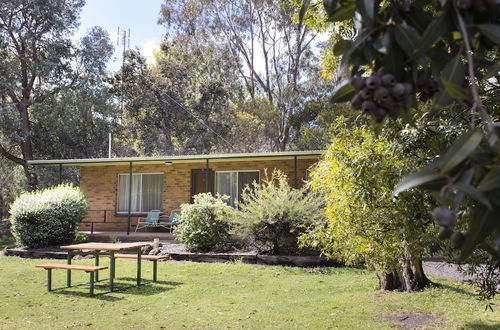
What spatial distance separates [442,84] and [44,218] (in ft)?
47.1

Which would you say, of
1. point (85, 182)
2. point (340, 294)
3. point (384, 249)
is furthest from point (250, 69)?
point (384, 249)

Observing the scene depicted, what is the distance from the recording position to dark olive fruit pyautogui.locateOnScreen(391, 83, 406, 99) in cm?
108

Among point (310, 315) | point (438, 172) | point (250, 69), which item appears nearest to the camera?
point (438, 172)

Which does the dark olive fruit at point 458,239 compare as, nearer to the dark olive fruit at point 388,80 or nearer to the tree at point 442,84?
the tree at point 442,84

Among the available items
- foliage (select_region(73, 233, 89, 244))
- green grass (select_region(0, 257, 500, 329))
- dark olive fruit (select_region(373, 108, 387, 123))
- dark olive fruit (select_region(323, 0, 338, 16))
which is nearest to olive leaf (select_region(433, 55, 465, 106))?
dark olive fruit (select_region(373, 108, 387, 123))

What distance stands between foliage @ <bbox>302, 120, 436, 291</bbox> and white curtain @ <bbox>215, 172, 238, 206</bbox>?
39.6 feet

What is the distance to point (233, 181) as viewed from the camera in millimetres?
18422

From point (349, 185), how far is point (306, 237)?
210cm

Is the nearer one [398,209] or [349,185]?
[398,209]

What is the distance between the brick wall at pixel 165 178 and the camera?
17875 mm

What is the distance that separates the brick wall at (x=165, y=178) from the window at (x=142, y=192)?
0.66 ft

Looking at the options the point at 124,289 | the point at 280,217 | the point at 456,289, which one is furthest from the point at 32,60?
the point at 456,289

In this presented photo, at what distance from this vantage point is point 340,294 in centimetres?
781

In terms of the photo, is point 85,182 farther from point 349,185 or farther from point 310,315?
point 349,185
